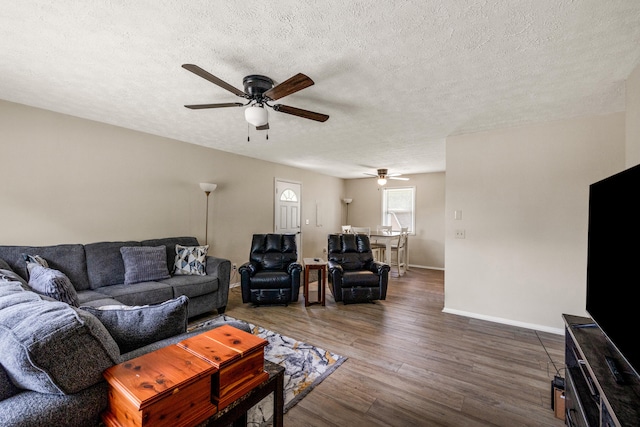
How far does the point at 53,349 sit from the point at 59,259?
2.76 m

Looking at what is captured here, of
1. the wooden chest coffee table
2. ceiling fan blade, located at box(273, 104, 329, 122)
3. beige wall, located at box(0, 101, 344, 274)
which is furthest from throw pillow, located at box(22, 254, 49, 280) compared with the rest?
ceiling fan blade, located at box(273, 104, 329, 122)

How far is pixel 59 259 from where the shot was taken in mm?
2857

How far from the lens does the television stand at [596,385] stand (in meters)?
1.03

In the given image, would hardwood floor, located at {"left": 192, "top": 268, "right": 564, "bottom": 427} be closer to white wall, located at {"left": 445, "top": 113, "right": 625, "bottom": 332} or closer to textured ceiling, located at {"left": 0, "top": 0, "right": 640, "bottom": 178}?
white wall, located at {"left": 445, "top": 113, "right": 625, "bottom": 332}

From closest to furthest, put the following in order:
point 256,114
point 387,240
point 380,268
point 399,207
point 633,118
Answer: point 633,118, point 256,114, point 380,268, point 387,240, point 399,207

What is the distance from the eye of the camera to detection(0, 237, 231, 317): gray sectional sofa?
2.68m

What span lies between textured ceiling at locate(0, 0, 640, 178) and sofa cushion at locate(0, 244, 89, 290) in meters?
1.49

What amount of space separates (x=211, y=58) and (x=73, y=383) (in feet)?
6.49

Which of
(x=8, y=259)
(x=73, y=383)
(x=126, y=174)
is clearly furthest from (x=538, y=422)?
(x=126, y=174)

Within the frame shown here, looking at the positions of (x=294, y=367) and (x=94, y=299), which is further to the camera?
(x=94, y=299)

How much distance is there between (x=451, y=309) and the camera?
3752mm

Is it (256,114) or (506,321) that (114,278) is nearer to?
(256,114)

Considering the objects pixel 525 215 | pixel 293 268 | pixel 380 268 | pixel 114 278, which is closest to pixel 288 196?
pixel 293 268

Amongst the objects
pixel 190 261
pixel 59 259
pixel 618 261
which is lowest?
pixel 190 261
